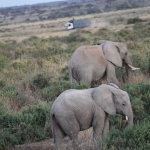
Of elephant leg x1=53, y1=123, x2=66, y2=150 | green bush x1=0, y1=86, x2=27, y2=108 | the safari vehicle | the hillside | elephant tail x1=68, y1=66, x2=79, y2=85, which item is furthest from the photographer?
the hillside

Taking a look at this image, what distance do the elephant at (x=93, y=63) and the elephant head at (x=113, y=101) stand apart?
3234 millimetres

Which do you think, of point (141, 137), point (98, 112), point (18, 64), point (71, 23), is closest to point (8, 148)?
point (98, 112)

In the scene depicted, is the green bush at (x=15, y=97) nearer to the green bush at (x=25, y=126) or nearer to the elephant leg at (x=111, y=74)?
the green bush at (x=25, y=126)

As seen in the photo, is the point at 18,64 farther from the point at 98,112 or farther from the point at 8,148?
the point at 98,112

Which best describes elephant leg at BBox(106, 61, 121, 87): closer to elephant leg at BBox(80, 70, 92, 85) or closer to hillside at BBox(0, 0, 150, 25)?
elephant leg at BBox(80, 70, 92, 85)

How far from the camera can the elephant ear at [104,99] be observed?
200 inches

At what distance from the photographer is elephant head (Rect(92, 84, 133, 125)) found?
5.08 meters

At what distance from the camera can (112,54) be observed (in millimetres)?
8609

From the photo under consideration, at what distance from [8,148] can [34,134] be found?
0.70m

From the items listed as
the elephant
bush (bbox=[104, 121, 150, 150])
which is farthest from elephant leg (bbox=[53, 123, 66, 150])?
the elephant

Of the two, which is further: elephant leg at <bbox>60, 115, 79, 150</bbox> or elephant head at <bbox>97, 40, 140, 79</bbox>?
elephant head at <bbox>97, 40, 140, 79</bbox>

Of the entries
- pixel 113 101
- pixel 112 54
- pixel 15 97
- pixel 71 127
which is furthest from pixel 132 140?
pixel 15 97

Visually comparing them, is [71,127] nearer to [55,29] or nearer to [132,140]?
[132,140]

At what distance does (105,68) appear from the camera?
8.60 m
